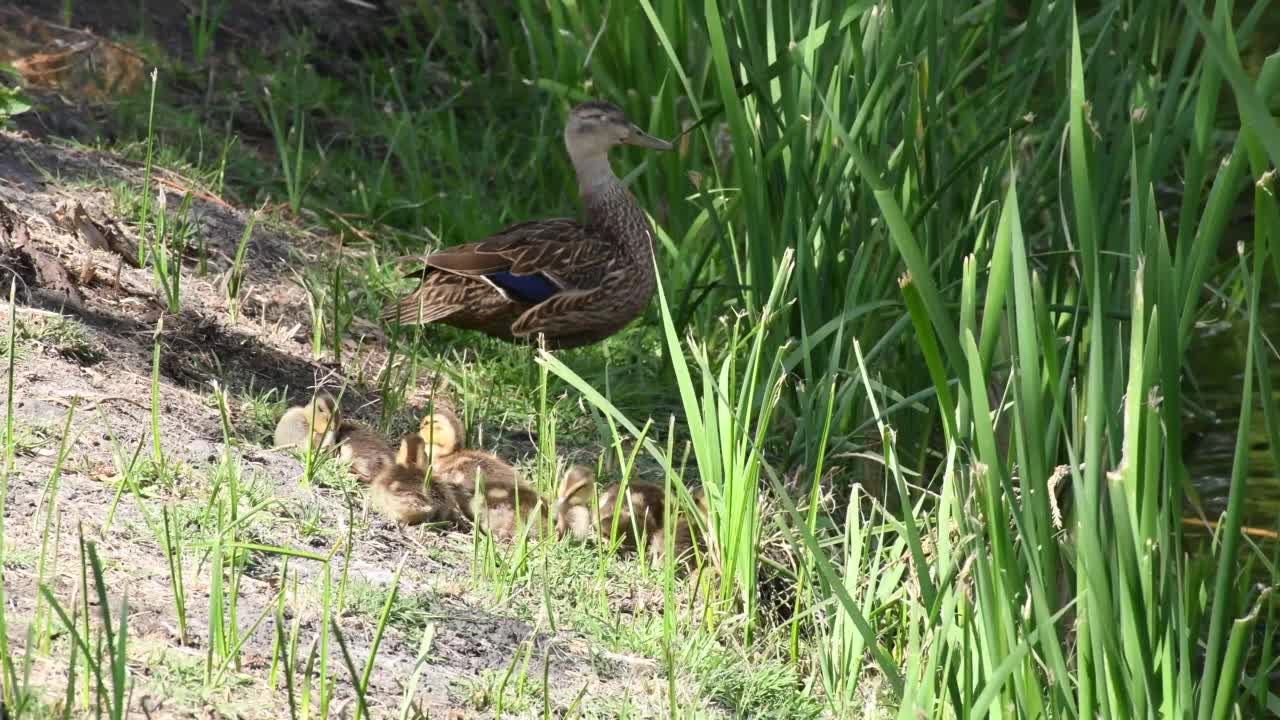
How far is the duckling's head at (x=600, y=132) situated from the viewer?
5699 mm

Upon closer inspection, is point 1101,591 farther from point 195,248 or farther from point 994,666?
point 195,248

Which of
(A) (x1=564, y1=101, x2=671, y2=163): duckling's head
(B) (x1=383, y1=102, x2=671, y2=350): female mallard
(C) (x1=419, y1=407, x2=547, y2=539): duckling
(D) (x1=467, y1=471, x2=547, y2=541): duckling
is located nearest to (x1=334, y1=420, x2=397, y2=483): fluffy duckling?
(C) (x1=419, y1=407, x2=547, y2=539): duckling

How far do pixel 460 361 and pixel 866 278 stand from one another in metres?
1.57

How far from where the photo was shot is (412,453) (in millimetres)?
3973

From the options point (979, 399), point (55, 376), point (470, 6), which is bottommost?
point (979, 399)

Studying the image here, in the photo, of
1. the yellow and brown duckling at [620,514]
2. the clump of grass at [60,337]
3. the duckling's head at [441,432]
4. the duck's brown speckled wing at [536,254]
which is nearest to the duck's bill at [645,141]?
the duck's brown speckled wing at [536,254]

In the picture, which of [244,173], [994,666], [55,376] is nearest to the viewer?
[994,666]

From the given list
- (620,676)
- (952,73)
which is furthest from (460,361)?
(620,676)

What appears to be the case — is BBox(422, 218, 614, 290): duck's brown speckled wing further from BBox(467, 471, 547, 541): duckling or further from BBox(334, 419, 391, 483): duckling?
BBox(467, 471, 547, 541): duckling

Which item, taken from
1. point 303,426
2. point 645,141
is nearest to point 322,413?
point 303,426

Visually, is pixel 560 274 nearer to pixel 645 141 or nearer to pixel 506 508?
pixel 645 141

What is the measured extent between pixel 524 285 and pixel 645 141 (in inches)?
30.7

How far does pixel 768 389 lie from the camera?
3.49 metres

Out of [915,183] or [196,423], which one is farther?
[915,183]
